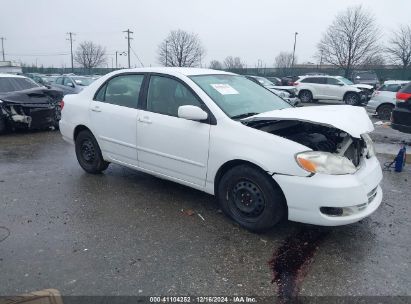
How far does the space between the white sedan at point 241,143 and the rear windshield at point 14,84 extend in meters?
5.35

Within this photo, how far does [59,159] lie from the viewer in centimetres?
654

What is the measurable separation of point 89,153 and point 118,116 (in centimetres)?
104

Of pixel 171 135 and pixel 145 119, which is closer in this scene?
pixel 171 135

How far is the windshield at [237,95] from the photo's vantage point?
3.94 m

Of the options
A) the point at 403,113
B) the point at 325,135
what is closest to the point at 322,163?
the point at 325,135

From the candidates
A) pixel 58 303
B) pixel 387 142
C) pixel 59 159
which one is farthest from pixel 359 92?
pixel 58 303

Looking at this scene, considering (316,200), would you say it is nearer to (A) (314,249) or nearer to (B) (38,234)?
(A) (314,249)

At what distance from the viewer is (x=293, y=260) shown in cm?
312

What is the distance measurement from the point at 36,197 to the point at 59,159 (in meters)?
2.12

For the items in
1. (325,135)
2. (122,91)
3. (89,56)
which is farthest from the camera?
(89,56)

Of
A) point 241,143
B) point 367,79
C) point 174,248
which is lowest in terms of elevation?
point 174,248

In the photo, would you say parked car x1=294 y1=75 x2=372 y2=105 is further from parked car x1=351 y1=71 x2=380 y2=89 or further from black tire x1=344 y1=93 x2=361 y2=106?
parked car x1=351 y1=71 x2=380 y2=89

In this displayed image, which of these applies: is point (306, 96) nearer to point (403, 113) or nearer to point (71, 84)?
point (71, 84)

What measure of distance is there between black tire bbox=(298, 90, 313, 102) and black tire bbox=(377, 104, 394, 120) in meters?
7.58
